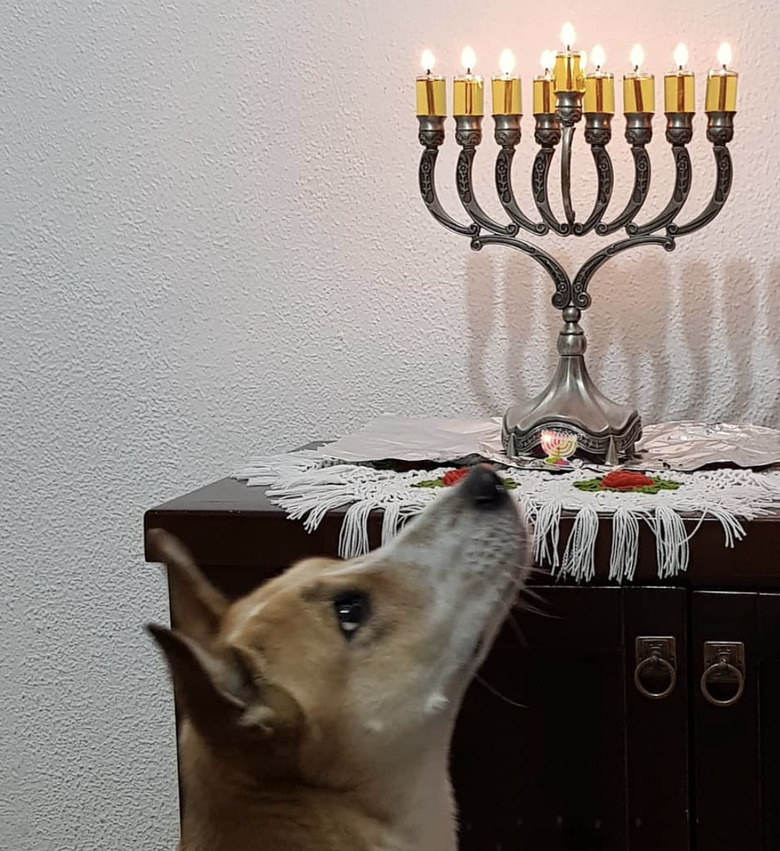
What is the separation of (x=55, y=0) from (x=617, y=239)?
0.75 meters

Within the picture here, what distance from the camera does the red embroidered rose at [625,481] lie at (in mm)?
1056

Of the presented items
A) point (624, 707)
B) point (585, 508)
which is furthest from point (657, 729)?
point (585, 508)

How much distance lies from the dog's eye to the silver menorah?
0.48 m

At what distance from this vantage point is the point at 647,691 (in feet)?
3.30

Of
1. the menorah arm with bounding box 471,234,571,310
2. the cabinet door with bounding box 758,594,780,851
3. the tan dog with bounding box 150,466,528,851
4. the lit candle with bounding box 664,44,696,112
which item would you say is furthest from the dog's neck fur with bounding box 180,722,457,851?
the lit candle with bounding box 664,44,696,112

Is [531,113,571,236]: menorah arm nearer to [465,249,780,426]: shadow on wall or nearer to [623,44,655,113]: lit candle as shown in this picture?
[623,44,655,113]: lit candle

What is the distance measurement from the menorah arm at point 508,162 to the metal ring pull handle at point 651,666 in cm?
48

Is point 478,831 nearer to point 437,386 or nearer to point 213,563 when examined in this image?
point 213,563

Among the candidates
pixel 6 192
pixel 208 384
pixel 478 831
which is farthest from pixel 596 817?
pixel 6 192

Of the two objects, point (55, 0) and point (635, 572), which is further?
point (55, 0)

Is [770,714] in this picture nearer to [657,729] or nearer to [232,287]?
[657,729]

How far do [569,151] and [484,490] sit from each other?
596 mm

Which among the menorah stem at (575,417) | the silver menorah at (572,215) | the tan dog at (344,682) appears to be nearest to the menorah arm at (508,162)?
the silver menorah at (572,215)

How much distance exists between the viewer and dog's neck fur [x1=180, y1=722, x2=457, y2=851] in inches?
26.3
